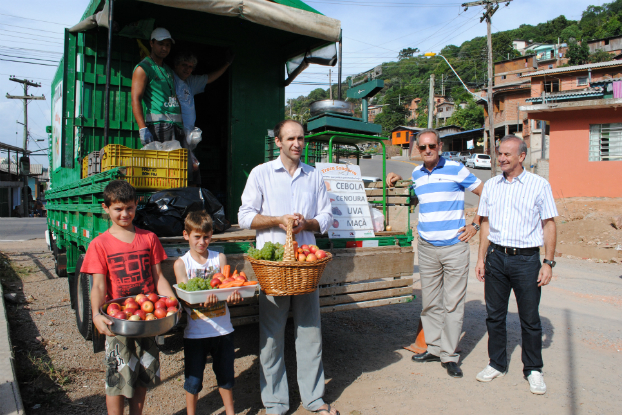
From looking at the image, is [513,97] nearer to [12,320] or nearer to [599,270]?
[599,270]

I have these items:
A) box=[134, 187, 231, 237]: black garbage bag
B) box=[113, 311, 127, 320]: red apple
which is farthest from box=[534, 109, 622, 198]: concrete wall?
box=[113, 311, 127, 320]: red apple

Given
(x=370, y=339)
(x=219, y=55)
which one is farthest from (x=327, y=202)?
(x=219, y=55)

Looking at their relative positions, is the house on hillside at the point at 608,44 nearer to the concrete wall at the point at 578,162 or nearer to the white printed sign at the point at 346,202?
the concrete wall at the point at 578,162

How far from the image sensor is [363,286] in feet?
12.5

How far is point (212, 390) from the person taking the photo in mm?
3568

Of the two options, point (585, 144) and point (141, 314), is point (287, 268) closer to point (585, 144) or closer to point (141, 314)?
point (141, 314)

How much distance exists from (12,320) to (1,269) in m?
3.93

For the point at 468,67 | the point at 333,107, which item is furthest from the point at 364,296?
the point at 468,67

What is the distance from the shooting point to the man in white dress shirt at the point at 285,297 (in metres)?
3.05

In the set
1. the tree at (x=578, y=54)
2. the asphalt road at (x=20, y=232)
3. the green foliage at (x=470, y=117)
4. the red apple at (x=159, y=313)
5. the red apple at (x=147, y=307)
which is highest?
the tree at (x=578, y=54)

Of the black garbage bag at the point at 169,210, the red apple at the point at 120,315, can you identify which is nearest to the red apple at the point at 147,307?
the red apple at the point at 120,315

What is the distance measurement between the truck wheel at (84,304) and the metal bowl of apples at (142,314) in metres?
1.82

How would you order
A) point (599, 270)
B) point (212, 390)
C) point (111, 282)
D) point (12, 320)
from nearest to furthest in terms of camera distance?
point (111, 282), point (212, 390), point (12, 320), point (599, 270)

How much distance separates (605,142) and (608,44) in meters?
47.2
